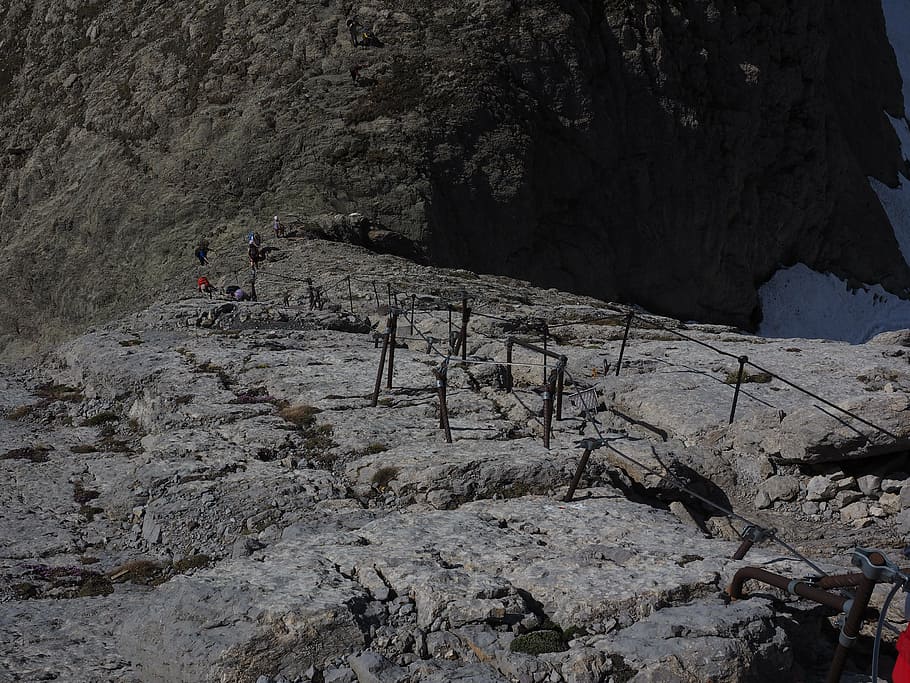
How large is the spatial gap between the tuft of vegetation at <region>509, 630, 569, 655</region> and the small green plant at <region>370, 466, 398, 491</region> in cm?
525

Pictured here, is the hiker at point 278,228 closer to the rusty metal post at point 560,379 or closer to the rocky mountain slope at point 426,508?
the rocky mountain slope at point 426,508

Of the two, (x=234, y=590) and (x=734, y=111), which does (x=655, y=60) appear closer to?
(x=734, y=111)

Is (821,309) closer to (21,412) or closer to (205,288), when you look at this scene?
(205,288)

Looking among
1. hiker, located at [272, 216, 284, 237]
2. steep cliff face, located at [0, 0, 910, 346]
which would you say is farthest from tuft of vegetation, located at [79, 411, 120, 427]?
hiker, located at [272, 216, 284, 237]

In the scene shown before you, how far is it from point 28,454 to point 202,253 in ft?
81.3

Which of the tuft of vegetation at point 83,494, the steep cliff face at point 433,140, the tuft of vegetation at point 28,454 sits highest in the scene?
the steep cliff face at point 433,140

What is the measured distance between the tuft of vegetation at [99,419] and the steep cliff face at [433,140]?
20439 mm

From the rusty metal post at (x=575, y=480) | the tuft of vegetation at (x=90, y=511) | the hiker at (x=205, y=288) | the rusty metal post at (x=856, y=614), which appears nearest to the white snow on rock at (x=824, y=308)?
the hiker at (x=205, y=288)

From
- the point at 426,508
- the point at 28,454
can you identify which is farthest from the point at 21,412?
the point at 426,508

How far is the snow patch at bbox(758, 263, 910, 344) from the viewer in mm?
65688

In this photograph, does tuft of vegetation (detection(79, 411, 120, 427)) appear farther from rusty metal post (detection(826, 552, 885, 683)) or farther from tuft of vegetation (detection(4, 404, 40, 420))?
rusty metal post (detection(826, 552, 885, 683))

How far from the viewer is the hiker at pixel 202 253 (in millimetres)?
41219

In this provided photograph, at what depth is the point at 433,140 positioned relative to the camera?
49156 millimetres

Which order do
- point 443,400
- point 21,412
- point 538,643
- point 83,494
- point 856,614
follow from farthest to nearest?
point 21,412 → point 83,494 → point 443,400 → point 538,643 → point 856,614
